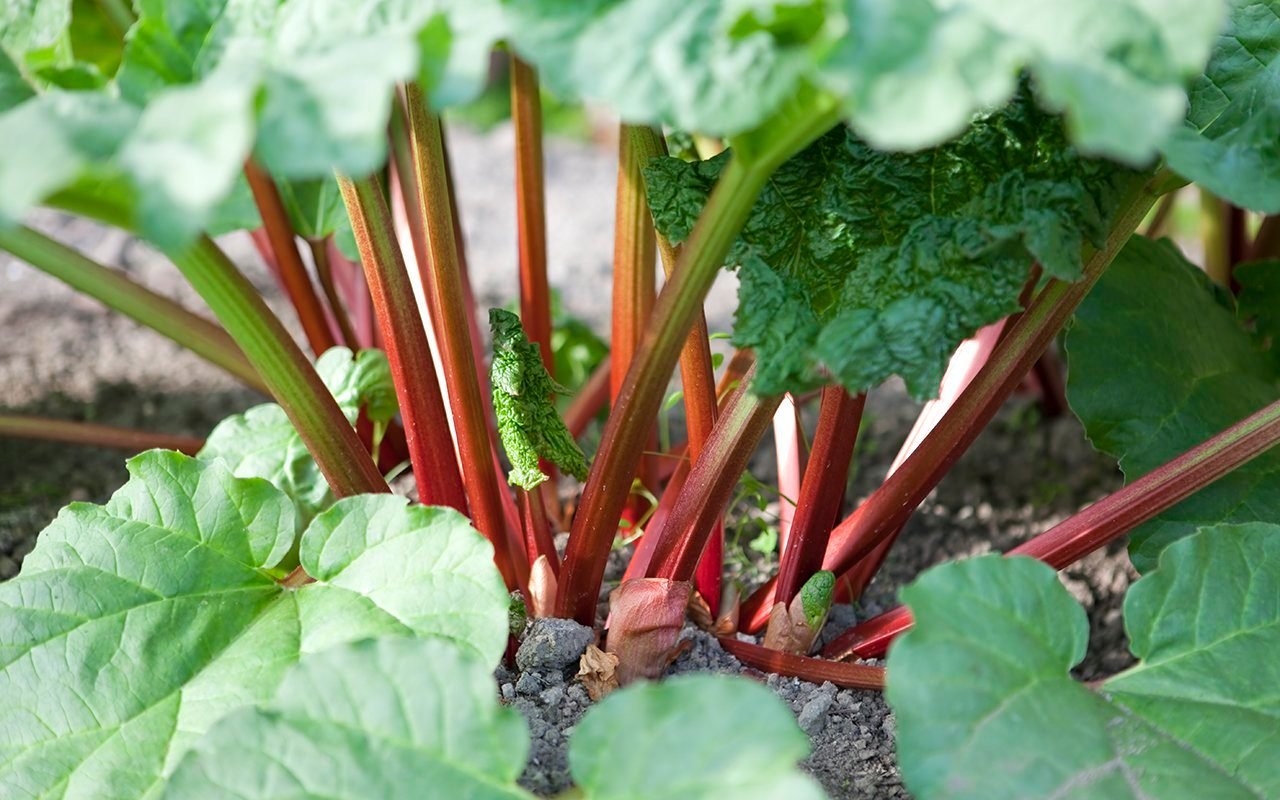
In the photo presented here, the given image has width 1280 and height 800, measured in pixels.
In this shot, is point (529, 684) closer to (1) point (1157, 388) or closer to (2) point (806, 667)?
(2) point (806, 667)

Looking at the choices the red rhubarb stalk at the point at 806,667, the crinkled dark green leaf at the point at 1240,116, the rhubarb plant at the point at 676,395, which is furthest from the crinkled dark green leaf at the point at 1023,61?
the red rhubarb stalk at the point at 806,667

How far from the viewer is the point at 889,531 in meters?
1.28

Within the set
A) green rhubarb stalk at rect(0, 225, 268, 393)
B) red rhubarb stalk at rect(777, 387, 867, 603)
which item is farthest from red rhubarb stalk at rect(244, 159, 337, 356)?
red rhubarb stalk at rect(777, 387, 867, 603)

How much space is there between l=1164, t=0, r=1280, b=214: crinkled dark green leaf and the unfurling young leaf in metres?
0.55

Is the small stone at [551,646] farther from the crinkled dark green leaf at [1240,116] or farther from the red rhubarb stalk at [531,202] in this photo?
the crinkled dark green leaf at [1240,116]

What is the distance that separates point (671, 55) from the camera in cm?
76

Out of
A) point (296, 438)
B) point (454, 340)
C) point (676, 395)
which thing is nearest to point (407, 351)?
point (454, 340)

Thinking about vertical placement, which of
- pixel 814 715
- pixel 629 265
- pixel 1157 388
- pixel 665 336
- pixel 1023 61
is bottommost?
pixel 814 715

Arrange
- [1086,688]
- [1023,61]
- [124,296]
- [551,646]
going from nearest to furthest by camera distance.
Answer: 1. [1023,61]
2. [1086,688]
3. [551,646]
4. [124,296]

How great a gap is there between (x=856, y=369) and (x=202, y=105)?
0.48 metres

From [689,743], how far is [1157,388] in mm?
808

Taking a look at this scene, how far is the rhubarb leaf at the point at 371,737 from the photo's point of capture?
79 centimetres

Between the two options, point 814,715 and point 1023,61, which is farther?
point 814,715

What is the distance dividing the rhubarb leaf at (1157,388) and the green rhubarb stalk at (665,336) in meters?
0.52
